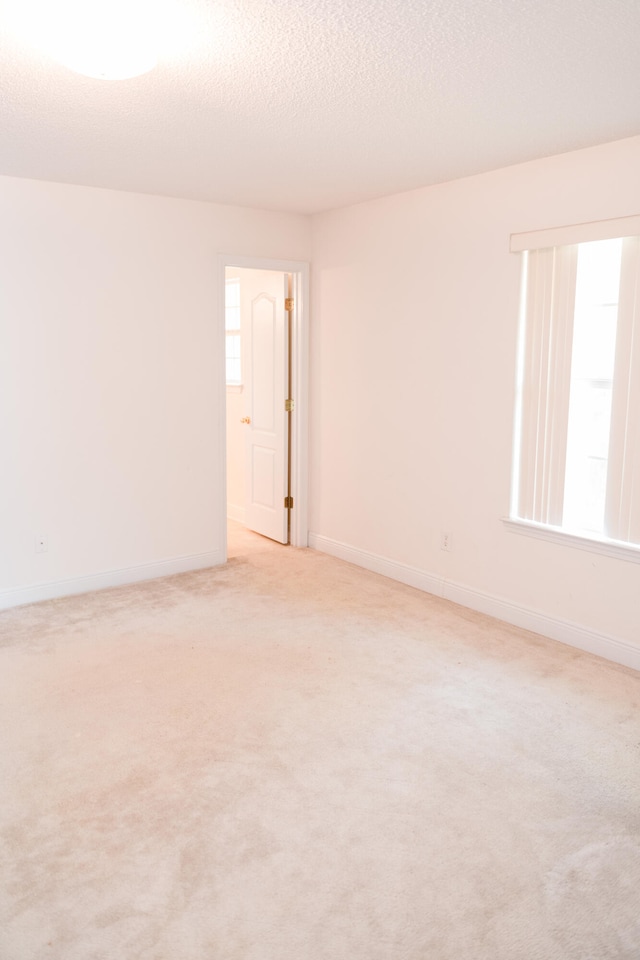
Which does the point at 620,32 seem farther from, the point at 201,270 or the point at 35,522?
the point at 35,522

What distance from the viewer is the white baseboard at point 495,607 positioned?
139 inches

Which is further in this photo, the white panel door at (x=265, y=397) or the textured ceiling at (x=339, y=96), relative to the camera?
the white panel door at (x=265, y=397)

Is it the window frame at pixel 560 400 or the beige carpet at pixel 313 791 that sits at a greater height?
the window frame at pixel 560 400

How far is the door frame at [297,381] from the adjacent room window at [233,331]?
45.9 inches

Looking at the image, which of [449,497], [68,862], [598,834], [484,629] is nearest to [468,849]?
[598,834]

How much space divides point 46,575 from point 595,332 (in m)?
3.45

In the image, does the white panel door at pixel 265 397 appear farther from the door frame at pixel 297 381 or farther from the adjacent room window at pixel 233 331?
the adjacent room window at pixel 233 331

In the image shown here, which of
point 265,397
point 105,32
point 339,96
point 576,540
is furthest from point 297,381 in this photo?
point 105,32

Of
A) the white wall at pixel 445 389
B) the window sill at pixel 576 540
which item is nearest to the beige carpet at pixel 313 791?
the white wall at pixel 445 389

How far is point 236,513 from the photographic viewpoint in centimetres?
645

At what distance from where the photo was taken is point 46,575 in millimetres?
4383

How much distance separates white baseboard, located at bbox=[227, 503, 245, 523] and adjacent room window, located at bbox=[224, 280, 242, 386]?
3.67 ft

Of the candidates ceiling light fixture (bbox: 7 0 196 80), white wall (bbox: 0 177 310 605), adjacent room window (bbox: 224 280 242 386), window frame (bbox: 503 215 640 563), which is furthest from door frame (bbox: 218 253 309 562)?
ceiling light fixture (bbox: 7 0 196 80)

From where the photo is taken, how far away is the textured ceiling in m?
2.06
